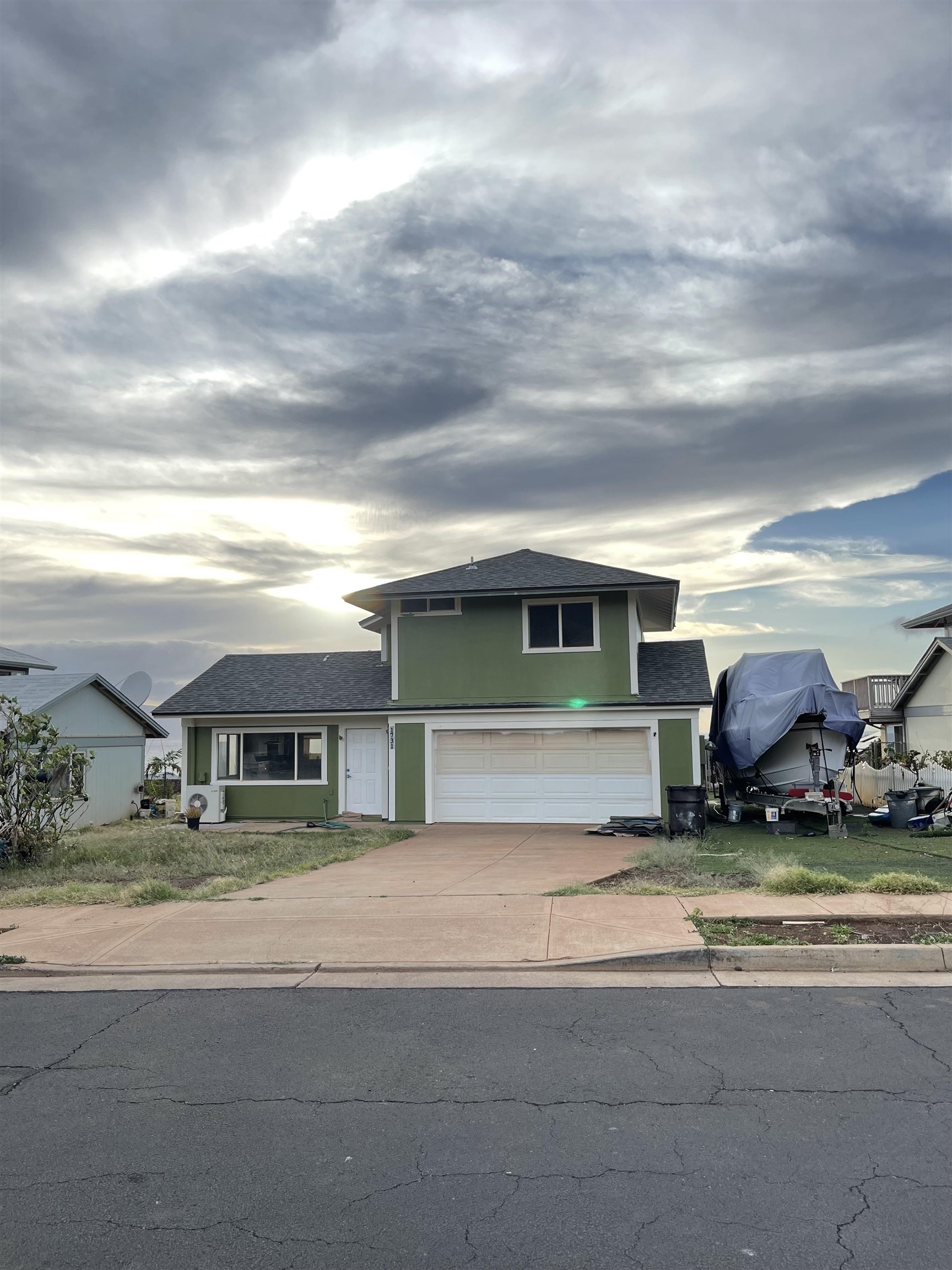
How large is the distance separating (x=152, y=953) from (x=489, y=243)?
12.6 meters

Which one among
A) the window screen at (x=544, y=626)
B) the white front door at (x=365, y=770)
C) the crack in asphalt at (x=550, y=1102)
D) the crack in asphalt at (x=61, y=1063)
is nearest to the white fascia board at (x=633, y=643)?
the window screen at (x=544, y=626)

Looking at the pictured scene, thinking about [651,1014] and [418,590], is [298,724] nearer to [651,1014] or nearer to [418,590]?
[418,590]

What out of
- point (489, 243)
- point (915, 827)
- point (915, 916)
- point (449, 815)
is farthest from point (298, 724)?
point (915, 916)

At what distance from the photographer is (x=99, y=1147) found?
→ 4.91m

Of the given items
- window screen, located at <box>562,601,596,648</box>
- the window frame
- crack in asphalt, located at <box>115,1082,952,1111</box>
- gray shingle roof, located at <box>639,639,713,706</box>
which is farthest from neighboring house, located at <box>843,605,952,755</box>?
crack in asphalt, located at <box>115,1082,952,1111</box>

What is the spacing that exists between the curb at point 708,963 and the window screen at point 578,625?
14306mm

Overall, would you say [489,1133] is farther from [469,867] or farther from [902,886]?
[469,867]

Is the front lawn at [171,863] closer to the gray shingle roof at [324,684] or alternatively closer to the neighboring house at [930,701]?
the gray shingle roof at [324,684]

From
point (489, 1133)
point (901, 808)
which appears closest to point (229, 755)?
point (901, 808)

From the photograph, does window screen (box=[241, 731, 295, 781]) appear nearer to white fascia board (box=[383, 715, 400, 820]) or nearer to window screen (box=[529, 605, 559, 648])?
white fascia board (box=[383, 715, 400, 820])

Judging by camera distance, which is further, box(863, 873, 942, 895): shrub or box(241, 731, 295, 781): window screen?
box(241, 731, 295, 781): window screen

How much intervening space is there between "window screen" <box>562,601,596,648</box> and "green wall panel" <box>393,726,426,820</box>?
4.07 meters

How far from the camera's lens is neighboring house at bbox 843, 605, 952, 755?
26234 mm

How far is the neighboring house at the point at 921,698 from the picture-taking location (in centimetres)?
2623
